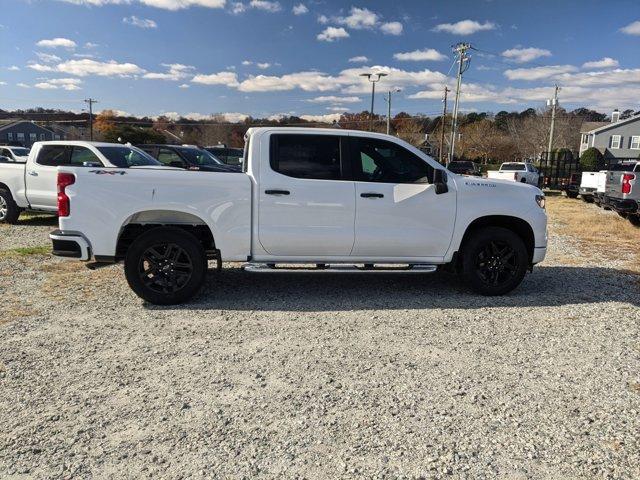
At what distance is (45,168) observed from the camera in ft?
34.0

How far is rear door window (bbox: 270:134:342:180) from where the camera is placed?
5496mm

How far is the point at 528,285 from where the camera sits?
670 centimetres

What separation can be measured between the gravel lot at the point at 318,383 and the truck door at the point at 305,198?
74 cm

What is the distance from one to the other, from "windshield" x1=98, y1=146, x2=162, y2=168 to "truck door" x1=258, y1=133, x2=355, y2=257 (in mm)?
5952

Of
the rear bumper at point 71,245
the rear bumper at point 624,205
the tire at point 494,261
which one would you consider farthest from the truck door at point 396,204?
the rear bumper at point 624,205

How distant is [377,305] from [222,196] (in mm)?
2177

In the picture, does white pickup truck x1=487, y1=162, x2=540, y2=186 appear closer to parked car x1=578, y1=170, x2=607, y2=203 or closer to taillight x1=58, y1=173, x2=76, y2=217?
parked car x1=578, y1=170, x2=607, y2=203

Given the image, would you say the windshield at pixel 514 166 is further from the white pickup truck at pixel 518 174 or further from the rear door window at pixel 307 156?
the rear door window at pixel 307 156

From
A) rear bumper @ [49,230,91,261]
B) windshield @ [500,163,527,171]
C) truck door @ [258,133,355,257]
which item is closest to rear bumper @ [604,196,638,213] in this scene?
truck door @ [258,133,355,257]

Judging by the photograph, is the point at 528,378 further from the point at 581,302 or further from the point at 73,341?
the point at 73,341

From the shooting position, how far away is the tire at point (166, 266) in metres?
5.32

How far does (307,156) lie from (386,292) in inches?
79.5

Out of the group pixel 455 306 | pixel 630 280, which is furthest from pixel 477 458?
pixel 630 280

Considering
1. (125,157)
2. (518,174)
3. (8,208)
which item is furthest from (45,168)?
(518,174)
